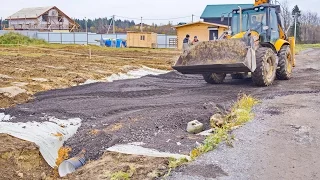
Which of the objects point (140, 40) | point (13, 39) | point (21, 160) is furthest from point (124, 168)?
point (140, 40)

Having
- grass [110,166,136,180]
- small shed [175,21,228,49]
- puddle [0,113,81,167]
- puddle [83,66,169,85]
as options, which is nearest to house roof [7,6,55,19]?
small shed [175,21,228,49]

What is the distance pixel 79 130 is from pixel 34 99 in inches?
116

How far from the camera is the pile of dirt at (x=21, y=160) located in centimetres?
632

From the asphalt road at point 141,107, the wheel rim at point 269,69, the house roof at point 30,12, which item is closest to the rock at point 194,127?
the asphalt road at point 141,107

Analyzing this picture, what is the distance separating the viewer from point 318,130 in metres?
7.23

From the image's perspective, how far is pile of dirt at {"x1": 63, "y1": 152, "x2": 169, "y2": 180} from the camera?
5.14 m

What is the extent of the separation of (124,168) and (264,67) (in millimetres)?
7815

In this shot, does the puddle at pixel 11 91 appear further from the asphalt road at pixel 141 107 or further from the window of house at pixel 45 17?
the window of house at pixel 45 17

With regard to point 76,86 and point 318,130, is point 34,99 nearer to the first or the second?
point 76,86

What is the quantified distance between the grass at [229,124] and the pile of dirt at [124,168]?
60cm

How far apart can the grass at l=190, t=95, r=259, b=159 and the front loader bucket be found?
6.03 feet

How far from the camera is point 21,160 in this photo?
6.67m

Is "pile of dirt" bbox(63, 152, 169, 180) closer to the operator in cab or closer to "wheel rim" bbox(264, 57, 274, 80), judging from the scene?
"wheel rim" bbox(264, 57, 274, 80)

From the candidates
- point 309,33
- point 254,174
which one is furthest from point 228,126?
point 309,33
